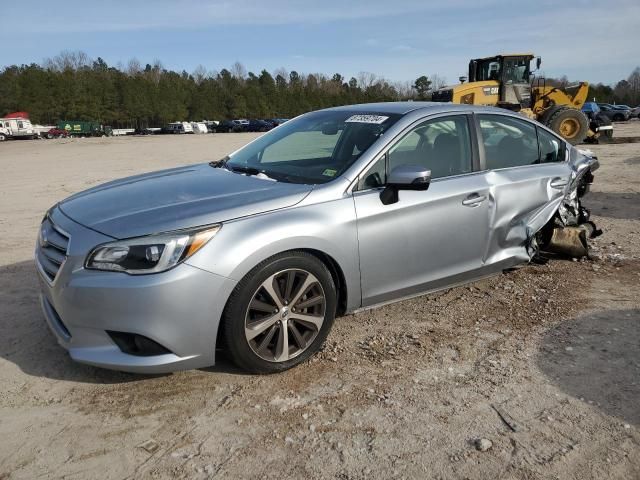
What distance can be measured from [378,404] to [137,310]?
4.67 feet

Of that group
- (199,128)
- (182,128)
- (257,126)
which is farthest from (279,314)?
(182,128)

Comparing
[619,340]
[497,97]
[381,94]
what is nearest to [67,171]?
[497,97]

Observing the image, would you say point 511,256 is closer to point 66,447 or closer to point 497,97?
point 66,447

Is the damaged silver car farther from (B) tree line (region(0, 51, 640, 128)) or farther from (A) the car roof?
(B) tree line (region(0, 51, 640, 128))

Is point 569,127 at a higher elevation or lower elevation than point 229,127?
higher

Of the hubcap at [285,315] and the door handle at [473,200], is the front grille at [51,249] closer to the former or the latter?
the hubcap at [285,315]

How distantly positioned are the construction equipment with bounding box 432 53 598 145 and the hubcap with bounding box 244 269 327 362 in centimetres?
1541

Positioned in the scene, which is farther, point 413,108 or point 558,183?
point 558,183

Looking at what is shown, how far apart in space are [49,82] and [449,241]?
83.3 m

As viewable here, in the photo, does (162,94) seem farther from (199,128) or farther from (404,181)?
(404,181)

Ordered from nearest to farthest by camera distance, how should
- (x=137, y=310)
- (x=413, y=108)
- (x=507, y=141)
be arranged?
(x=137, y=310), (x=413, y=108), (x=507, y=141)

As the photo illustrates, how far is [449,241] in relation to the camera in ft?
13.2

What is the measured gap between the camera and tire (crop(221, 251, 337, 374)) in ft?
10.2

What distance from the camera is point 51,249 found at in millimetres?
3320
